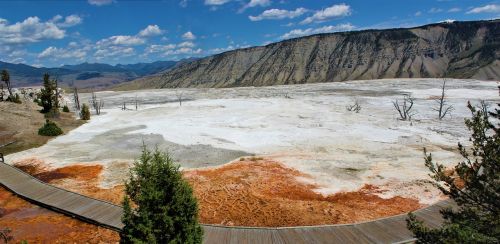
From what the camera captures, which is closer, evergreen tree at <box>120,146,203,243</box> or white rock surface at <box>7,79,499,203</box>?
evergreen tree at <box>120,146,203,243</box>

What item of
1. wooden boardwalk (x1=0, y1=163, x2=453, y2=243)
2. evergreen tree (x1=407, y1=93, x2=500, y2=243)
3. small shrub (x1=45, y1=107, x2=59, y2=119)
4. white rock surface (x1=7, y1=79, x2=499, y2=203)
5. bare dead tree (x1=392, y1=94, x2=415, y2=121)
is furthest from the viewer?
small shrub (x1=45, y1=107, x2=59, y2=119)

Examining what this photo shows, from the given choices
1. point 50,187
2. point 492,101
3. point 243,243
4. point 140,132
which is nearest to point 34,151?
point 140,132

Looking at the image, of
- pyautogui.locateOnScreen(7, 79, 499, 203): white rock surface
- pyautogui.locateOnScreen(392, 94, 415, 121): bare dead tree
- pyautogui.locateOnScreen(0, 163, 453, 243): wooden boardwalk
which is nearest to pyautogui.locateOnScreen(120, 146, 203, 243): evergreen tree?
pyautogui.locateOnScreen(0, 163, 453, 243): wooden boardwalk

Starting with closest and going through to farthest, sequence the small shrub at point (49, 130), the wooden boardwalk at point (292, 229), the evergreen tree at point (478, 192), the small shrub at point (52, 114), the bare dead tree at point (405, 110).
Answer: the evergreen tree at point (478, 192)
the wooden boardwalk at point (292, 229)
the small shrub at point (49, 130)
the bare dead tree at point (405, 110)
the small shrub at point (52, 114)

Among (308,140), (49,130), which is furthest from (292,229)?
(49,130)

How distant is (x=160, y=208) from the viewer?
14.0m

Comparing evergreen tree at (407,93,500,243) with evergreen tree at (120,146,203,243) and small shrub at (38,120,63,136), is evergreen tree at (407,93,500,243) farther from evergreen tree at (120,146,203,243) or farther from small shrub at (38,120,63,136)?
small shrub at (38,120,63,136)

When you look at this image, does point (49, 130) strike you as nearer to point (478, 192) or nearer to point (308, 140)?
point (308, 140)

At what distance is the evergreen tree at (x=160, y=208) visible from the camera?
548 inches

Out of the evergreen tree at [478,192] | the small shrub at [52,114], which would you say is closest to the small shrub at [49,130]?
the small shrub at [52,114]

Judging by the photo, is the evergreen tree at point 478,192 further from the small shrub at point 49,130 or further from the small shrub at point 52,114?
the small shrub at point 52,114

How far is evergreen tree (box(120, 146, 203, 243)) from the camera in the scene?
1393cm

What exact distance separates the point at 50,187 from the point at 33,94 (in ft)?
273

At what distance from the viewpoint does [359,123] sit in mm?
53312
